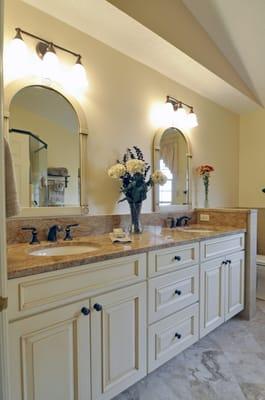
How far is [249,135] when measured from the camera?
3.69 metres

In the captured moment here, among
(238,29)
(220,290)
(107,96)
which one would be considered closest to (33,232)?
(107,96)

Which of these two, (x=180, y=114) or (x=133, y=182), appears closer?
(x=133, y=182)

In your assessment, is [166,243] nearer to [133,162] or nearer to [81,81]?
[133,162]

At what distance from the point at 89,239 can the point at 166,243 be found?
523mm

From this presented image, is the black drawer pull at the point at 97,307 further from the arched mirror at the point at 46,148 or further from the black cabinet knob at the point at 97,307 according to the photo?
the arched mirror at the point at 46,148

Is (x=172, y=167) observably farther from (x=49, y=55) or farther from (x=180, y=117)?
(x=49, y=55)

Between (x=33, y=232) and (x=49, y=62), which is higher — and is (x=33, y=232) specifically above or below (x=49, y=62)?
below

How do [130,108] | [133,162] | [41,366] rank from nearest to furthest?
[41,366]
[133,162]
[130,108]

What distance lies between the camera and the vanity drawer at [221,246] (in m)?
2.06

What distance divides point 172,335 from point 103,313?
0.66m

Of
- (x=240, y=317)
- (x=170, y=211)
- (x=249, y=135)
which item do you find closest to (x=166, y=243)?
(x=170, y=211)

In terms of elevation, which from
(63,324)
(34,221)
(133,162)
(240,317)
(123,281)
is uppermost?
(133,162)

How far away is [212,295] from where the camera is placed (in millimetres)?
2152

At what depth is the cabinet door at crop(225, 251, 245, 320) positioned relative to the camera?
2.34 metres
